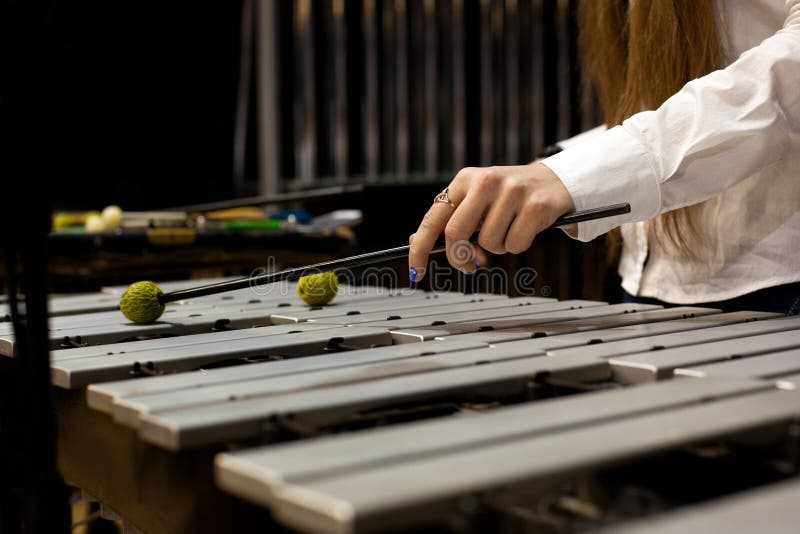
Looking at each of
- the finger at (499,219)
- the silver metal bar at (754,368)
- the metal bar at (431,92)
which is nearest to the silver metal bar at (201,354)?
the finger at (499,219)

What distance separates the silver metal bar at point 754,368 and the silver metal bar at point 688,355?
0.02 meters

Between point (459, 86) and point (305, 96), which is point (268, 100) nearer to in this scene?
point (305, 96)

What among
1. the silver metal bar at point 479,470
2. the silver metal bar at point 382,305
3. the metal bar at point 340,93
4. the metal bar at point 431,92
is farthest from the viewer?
the metal bar at point 340,93

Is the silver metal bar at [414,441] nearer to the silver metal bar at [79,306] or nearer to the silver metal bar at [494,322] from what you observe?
the silver metal bar at [494,322]

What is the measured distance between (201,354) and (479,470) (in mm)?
682

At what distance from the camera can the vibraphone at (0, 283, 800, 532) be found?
0.68 m

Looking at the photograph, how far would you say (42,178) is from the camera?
898 mm

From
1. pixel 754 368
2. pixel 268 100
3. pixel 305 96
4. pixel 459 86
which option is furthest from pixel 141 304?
pixel 268 100

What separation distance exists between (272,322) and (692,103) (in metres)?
0.85

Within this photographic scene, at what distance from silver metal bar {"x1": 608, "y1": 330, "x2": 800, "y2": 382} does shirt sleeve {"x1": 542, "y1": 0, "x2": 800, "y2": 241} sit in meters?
0.29

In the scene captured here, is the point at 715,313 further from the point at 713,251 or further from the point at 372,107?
the point at 372,107

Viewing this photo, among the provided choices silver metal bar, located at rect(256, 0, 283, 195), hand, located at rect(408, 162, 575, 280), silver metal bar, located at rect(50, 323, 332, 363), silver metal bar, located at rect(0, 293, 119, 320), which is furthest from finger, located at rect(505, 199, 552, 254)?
silver metal bar, located at rect(256, 0, 283, 195)

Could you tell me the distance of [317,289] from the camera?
1.83 meters

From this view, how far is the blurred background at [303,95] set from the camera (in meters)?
5.80
